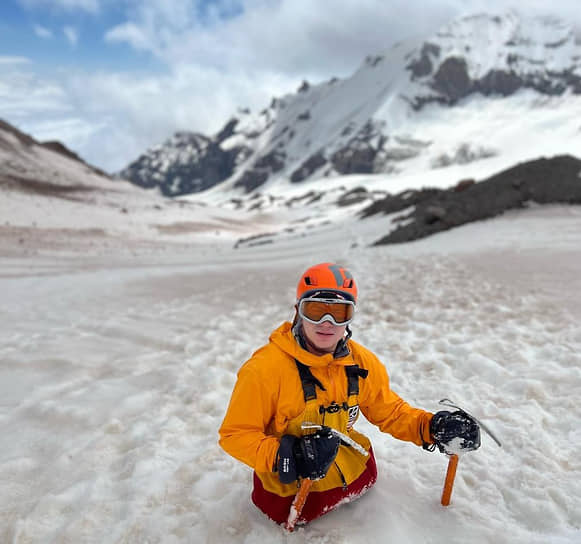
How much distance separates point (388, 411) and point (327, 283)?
3.47 feet

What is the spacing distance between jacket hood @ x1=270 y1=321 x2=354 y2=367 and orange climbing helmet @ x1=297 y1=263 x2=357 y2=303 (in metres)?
0.28

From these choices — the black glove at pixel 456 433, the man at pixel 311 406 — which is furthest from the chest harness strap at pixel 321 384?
the black glove at pixel 456 433

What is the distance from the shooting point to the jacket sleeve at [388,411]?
280 centimetres

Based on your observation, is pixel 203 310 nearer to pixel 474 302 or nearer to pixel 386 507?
pixel 474 302

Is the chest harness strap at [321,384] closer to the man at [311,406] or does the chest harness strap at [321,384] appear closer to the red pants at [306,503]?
the man at [311,406]

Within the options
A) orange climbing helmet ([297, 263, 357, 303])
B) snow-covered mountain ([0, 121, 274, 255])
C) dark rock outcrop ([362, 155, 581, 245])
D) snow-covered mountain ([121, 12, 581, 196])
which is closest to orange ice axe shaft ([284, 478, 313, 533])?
orange climbing helmet ([297, 263, 357, 303])

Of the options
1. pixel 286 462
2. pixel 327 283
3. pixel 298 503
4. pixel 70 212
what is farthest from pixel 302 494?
pixel 70 212

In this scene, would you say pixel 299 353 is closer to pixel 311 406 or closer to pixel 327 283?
pixel 311 406

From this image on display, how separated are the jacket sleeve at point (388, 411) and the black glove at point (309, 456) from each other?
1.89ft

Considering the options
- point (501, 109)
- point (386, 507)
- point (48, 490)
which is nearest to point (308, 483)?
point (386, 507)

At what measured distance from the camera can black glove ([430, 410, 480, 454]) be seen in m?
2.56

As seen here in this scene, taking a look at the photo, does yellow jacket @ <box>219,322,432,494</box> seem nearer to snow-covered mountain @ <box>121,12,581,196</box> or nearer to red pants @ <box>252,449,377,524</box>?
red pants @ <box>252,449,377,524</box>

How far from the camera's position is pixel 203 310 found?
27.7 feet

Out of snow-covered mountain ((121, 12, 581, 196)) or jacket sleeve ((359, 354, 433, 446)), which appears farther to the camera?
snow-covered mountain ((121, 12, 581, 196))
